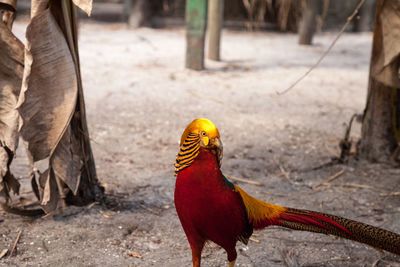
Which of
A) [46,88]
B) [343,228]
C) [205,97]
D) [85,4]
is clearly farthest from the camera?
[205,97]

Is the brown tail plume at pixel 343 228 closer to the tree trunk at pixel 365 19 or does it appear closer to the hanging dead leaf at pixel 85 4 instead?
the hanging dead leaf at pixel 85 4

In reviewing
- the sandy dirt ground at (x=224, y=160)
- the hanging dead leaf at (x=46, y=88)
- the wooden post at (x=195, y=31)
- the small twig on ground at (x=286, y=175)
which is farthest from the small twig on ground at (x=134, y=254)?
the wooden post at (x=195, y=31)

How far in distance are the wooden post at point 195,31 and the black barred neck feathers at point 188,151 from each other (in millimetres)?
3673

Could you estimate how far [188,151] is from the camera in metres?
1.29

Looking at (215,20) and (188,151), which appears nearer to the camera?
(188,151)

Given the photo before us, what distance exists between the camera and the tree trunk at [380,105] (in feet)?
6.95

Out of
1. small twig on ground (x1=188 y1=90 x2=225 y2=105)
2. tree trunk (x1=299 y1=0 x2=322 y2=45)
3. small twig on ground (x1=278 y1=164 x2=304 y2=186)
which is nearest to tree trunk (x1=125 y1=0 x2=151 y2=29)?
tree trunk (x1=299 y1=0 x2=322 y2=45)

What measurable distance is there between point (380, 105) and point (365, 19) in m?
6.32

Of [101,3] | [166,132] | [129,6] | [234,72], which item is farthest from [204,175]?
[101,3]

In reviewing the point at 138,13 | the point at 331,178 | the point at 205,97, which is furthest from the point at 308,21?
the point at 331,178

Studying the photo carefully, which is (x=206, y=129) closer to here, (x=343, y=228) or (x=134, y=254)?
(x=343, y=228)

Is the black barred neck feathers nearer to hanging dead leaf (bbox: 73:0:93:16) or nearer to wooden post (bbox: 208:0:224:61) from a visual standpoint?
hanging dead leaf (bbox: 73:0:93:16)

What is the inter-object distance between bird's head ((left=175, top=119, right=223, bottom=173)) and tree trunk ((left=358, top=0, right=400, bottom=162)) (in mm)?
1212

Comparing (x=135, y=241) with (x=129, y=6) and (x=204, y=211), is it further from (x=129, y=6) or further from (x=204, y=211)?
(x=129, y=6)
